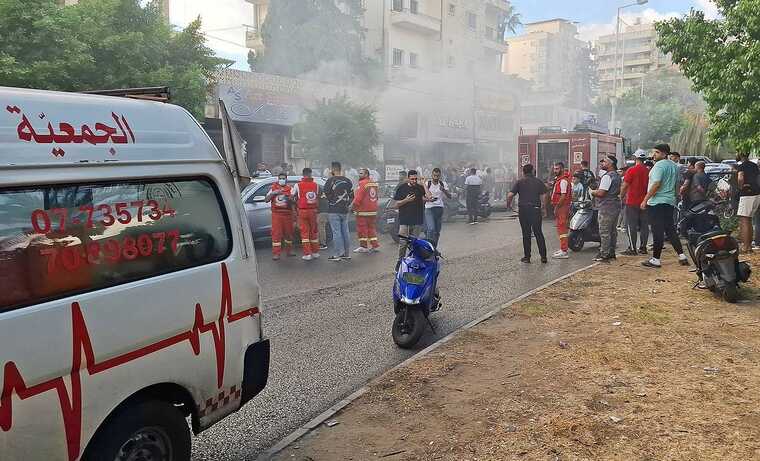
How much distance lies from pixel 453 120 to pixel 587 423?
3168 cm

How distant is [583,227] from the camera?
36.4 ft

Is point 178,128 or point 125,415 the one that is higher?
point 178,128

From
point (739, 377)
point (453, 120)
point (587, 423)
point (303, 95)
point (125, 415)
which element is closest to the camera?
point (125, 415)

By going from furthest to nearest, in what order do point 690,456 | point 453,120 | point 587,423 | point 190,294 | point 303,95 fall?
point 453,120, point 303,95, point 587,423, point 690,456, point 190,294

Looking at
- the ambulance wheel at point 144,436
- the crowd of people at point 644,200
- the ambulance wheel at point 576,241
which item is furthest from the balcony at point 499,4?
the ambulance wheel at point 144,436

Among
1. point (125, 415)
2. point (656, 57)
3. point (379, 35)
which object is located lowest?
point (125, 415)

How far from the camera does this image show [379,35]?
35.5 metres

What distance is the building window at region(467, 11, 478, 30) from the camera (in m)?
43.1

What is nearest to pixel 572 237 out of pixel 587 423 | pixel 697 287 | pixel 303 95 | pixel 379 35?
pixel 697 287

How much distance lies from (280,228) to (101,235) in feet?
26.6

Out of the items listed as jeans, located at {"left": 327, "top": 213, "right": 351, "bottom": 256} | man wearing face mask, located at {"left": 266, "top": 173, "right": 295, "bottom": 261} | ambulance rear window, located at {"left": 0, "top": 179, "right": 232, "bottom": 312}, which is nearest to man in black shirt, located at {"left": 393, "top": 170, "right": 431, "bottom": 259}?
jeans, located at {"left": 327, "top": 213, "right": 351, "bottom": 256}

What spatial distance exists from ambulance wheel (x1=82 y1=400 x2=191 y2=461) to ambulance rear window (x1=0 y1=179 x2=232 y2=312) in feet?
1.89

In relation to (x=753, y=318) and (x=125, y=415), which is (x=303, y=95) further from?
(x=125, y=415)

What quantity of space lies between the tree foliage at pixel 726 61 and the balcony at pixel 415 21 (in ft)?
91.8
